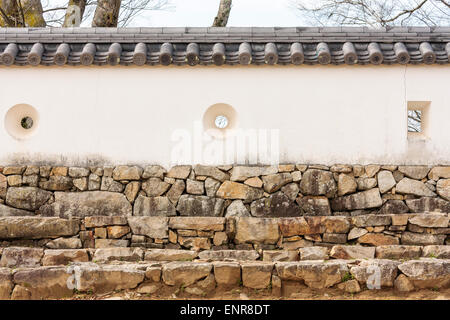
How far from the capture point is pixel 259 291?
5.89 metres

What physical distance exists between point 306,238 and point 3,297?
11.5 feet

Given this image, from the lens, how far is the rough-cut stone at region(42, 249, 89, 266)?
637 cm

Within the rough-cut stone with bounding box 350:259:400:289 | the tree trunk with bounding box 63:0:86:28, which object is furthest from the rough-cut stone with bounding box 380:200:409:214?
the tree trunk with bounding box 63:0:86:28

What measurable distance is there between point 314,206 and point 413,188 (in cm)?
127

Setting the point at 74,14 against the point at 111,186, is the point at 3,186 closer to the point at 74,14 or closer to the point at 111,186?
the point at 111,186

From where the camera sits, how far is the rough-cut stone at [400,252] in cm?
640

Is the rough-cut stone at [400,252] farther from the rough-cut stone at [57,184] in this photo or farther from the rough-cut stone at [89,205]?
the rough-cut stone at [57,184]

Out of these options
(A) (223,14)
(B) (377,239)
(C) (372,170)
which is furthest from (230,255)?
(A) (223,14)

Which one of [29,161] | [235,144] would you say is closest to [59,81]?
[29,161]

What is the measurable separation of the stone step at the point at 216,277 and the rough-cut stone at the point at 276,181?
115 centimetres

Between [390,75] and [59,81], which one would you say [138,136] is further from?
[390,75]

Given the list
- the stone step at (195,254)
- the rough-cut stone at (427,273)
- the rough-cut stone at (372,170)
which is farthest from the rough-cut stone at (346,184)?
the rough-cut stone at (427,273)

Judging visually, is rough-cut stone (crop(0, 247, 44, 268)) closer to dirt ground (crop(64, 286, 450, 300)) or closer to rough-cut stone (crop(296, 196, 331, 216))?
dirt ground (crop(64, 286, 450, 300))

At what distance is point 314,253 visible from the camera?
6512 millimetres
